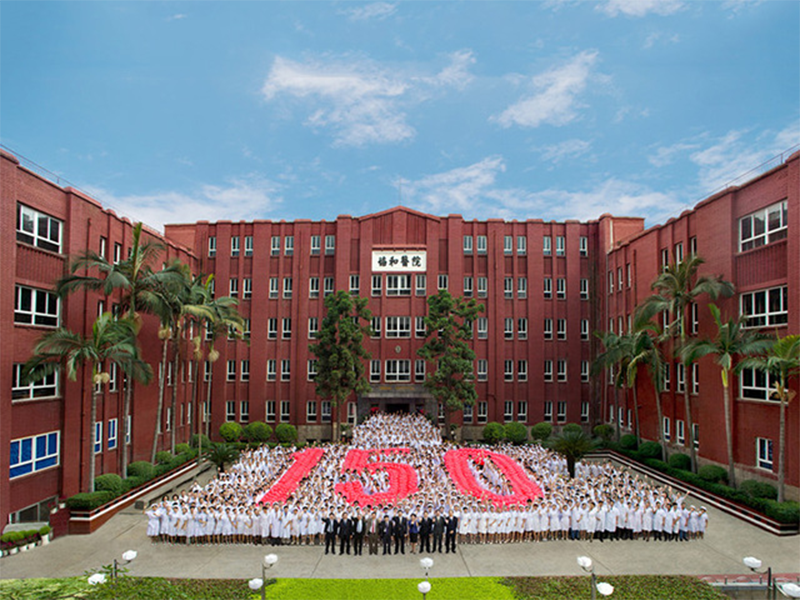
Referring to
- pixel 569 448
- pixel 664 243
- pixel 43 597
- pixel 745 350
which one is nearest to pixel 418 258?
pixel 664 243

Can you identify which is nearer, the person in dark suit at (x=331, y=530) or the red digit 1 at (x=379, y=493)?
the person in dark suit at (x=331, y=530)

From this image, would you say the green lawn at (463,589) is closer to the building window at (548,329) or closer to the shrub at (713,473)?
the shrub at (713,473)

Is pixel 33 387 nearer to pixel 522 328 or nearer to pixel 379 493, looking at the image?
pixel 379 493

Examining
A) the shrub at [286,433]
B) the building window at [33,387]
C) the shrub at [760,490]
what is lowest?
the shrub at [286,433]

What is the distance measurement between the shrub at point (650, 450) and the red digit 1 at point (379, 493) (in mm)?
13906

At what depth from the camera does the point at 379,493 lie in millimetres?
22797

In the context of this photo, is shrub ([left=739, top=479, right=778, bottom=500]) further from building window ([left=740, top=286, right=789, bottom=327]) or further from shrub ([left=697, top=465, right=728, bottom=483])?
building window ([left=740, top=286, right=789, bottom=327])

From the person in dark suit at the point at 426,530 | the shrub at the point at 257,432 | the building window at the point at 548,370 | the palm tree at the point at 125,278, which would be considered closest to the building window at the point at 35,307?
the palm tree at the point at 125,278

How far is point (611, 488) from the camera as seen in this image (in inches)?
858

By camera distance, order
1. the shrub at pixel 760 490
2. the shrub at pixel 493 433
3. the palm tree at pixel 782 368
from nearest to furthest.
→ the palm tree at pixel 782 368 → the shrub at pixel 760 490 → the shrub at pixel 493 433

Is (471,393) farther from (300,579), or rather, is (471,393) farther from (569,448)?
(300,579)

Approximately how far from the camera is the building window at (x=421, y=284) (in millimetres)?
42031

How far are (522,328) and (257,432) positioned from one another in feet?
68.5

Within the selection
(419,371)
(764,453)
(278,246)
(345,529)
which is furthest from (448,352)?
(345,529)
